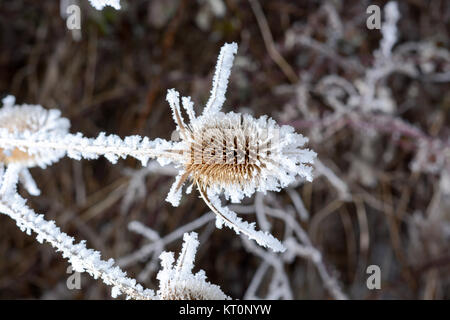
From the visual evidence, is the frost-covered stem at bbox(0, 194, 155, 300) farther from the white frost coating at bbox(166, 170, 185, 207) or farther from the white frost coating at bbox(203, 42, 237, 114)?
the white frost coating at bbox(203, 42, 237, 114)

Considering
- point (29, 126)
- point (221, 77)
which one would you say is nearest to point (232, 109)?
point (29, 126)


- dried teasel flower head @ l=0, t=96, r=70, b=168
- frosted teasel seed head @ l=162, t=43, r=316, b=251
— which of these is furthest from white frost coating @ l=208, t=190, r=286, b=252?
dried teasel flower head @ l=0, t=96, r=70, b=168

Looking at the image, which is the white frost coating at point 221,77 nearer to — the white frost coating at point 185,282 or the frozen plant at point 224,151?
the frozen plant at point 224,151

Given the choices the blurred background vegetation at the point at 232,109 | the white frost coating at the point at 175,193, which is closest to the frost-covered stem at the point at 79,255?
the white frost coating at the point at 175,193

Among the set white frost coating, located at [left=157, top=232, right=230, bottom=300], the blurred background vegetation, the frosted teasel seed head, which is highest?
the blurred background vegetation

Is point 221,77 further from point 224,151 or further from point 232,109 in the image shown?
point 232,109
